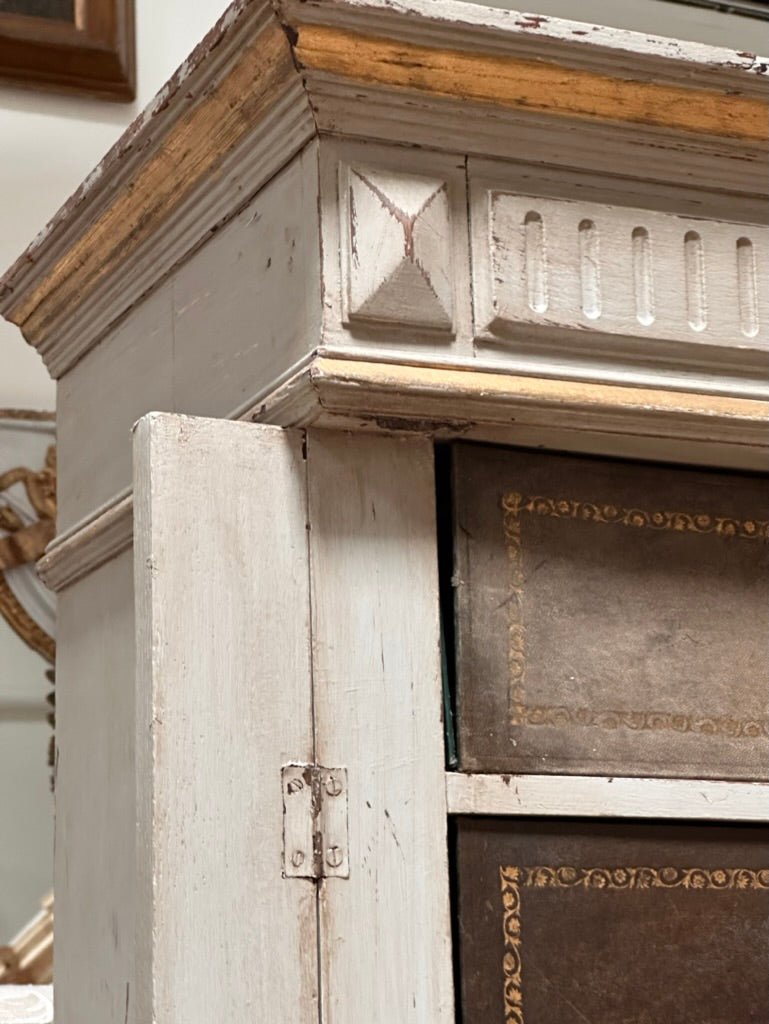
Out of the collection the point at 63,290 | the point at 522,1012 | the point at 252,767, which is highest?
the point at 63,290

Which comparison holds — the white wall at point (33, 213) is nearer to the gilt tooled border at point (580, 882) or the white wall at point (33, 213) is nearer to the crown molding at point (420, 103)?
the crown molding at point (420, 103)

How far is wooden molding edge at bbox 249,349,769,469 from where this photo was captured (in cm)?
105

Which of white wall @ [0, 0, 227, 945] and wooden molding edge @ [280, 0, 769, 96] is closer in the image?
wooden molding edge @ [280, 0, 769, 96]

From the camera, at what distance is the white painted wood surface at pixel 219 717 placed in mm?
991

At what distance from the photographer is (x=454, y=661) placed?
1.09m

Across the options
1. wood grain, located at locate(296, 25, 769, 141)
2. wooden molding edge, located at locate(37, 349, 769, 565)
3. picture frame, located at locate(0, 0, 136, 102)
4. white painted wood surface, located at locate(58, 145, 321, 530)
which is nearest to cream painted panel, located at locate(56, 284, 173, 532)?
white painted wood surface, located at locate(58, 145, 321, 530)

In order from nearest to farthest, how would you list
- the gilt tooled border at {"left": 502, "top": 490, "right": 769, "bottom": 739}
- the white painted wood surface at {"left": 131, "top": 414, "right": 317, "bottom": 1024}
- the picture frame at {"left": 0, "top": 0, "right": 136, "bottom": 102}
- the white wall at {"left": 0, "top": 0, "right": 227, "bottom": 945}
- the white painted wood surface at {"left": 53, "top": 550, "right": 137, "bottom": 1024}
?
1. the white painted wood surface at {"left": 131, "top": 414, "right": 317, "bottom": 1024}
2. the gilt tooled border at {"left": 502, "top": 490, "right": 769, "bottom": 739}
3. the white painted wood surface at {"left": 53, "top": 550, "right": 137, "bottom": 1024}
4. the white wall at {"left": 0, "top": 0, "right": 227, "bottom": 945}
5. the picture frame at {"left": 0, "top": 0, "right": 136, "bottom": 102}

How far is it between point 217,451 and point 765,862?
17.6 inches

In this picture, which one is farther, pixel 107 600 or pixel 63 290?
pixel 63 290

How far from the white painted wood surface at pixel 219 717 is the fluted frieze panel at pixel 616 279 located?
6.9 inches

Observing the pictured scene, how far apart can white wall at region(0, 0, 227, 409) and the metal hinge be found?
4.05ft

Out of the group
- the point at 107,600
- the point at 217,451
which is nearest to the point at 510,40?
the point at 217,451

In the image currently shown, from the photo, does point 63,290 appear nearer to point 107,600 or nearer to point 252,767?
point 107,600

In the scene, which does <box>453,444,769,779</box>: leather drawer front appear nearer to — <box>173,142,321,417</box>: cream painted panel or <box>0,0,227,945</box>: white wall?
<box>173,142,321,417</box>: cream painted panel
